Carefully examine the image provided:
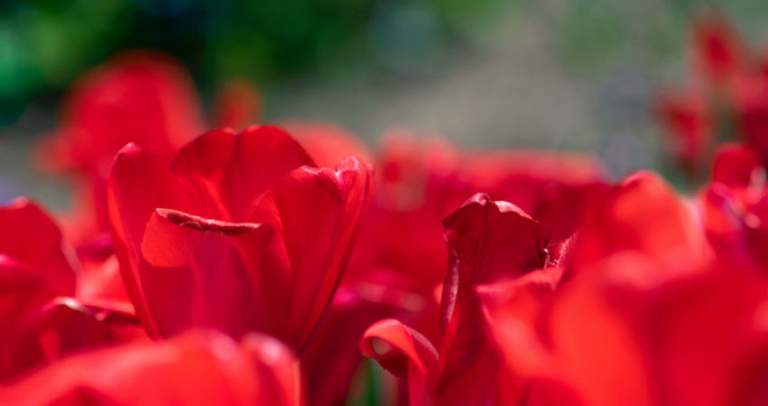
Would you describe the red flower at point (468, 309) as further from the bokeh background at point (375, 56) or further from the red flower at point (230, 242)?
the bokeh background at point (375, 56)

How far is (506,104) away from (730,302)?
4.53 metres

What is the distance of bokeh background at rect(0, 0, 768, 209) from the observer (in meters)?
4.48

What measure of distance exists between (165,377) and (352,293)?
0.22 metres

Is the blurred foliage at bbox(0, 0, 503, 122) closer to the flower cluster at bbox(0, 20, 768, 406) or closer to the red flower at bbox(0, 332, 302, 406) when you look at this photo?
the flower cluster at bbox(0, 20, 768, 406)

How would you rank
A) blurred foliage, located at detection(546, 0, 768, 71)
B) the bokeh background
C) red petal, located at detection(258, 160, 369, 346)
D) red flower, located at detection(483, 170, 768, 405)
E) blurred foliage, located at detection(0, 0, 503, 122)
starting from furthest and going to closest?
1. blurred foliage, located at detection(0, 0, 503, 122)
2. the bokeh background
3. blurred foliage, located at detection(546, 0, 768, 71)
4. red petal, located at detection(258, 160, 369, 346)
5. red flower, located at detection(483, 170, 768, 405)

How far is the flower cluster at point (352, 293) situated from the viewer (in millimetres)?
260

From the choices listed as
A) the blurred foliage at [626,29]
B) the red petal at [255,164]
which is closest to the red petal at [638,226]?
the red petal at [255,164]

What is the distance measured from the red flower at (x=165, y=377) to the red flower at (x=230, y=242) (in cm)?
9

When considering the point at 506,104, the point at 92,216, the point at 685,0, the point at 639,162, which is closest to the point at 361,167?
the point at 92,216

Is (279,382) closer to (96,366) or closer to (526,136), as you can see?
(96,366)

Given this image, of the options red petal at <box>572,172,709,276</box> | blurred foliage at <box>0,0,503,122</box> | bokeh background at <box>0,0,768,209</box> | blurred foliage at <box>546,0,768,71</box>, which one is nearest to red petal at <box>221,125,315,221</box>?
red petal at <box>572,172,709,276</box>

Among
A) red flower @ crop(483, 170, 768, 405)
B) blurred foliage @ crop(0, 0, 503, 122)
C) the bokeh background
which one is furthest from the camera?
blurred foliage @ crop(0, 0, 503, 122)

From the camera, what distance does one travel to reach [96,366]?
0.89ft

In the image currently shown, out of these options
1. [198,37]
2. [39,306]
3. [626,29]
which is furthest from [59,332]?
[198,37]
